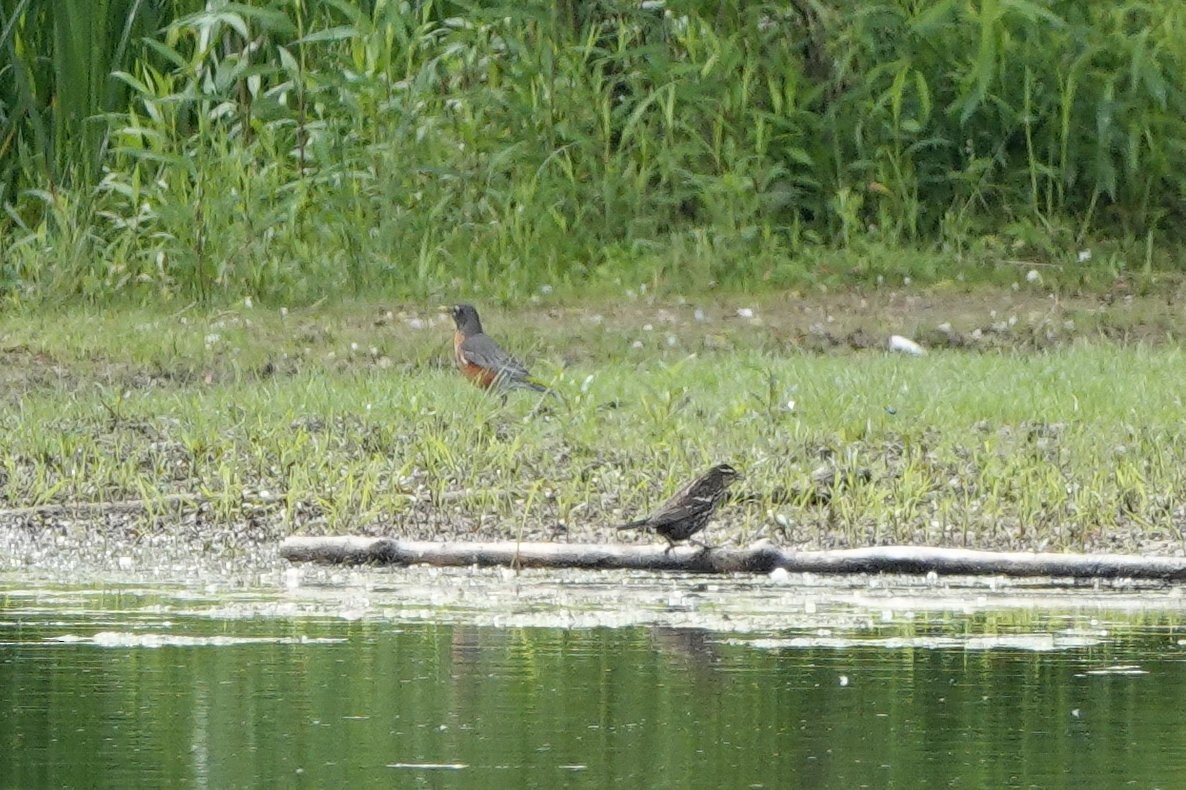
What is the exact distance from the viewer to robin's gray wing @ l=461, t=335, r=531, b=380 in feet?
36.1

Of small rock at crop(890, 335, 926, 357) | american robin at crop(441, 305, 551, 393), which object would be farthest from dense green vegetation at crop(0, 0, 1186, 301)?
american robin at crop(441, 305, 551, 393)

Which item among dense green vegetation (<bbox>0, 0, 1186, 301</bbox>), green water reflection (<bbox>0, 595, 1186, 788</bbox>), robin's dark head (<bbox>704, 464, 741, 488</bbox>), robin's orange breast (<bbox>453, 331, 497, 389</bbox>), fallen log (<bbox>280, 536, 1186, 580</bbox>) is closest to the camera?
green water reflection (<bbox>0, 595, 1186, 788</bbox>)

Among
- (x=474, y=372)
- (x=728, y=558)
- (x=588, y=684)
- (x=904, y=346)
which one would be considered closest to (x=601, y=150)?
(x=904, y=346)

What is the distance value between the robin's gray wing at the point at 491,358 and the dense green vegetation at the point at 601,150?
3085mm

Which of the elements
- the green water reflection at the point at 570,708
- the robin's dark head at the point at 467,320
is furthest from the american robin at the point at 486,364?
the green water reflection at the point at 570,708

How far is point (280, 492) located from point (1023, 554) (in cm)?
301

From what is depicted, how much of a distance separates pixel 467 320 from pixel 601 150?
12.1 feet

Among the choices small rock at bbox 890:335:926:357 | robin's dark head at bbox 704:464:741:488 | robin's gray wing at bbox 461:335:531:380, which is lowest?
small rock at bbox 890:335:926:357

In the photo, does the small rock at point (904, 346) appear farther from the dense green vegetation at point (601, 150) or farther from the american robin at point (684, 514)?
the american robin at point (684, 514)

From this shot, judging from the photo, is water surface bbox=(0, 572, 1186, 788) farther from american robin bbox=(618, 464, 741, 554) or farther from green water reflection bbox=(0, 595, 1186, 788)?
american robin bbox=(618, 464, 741, 554)

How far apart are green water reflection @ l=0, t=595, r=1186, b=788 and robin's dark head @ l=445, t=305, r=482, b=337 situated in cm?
486

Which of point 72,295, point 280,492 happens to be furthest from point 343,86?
point 280,492

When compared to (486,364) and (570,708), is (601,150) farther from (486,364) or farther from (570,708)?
(570,708)

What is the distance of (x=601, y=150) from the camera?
15.4 m
